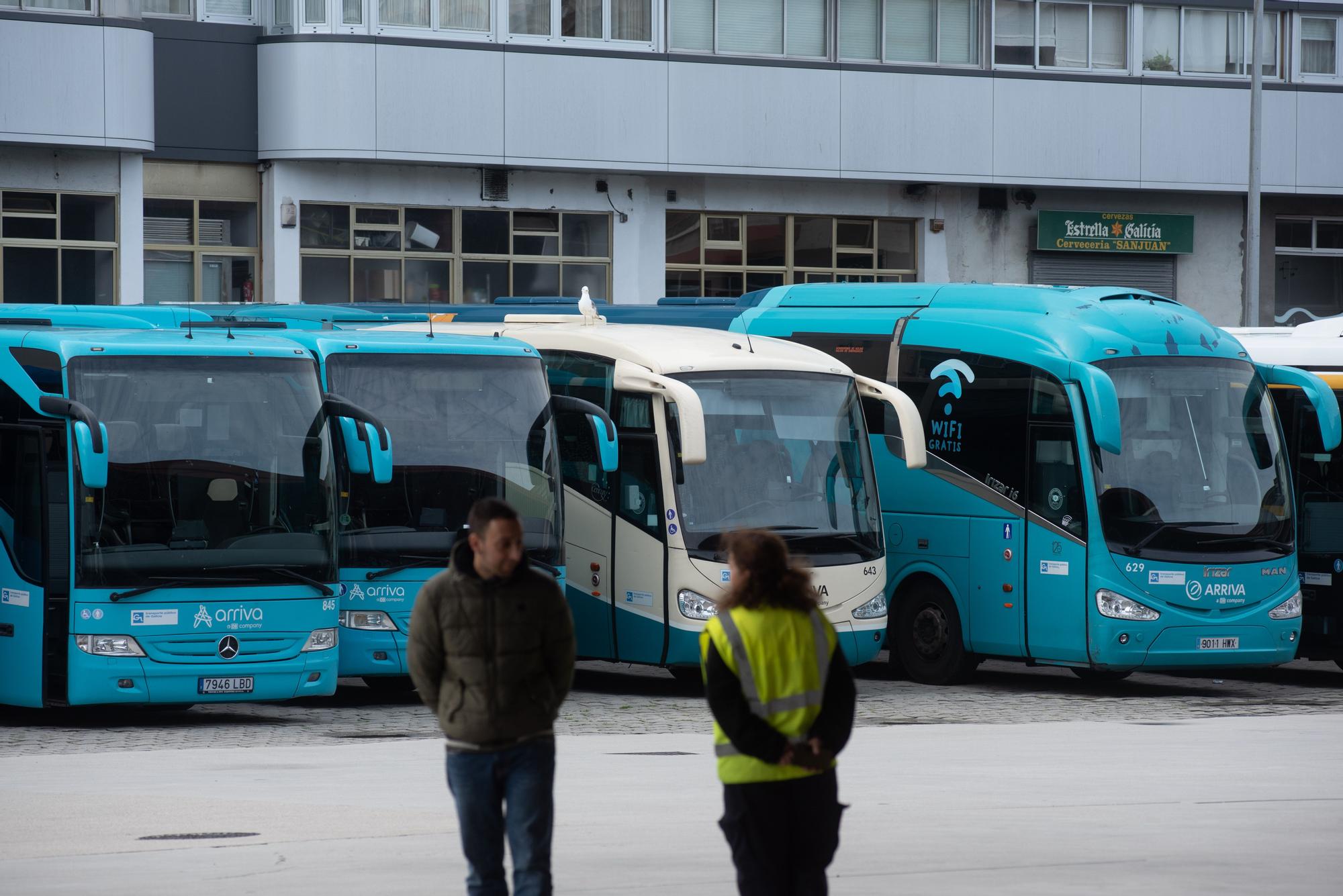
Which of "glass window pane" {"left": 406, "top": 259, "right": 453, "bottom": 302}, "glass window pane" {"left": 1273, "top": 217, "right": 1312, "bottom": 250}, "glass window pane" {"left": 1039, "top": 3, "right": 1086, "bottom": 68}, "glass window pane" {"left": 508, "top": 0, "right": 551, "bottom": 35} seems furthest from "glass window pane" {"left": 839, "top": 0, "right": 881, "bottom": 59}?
"glass window pane" {"left": 1273, "top": 217, "right": 1312, "bottom": 250}

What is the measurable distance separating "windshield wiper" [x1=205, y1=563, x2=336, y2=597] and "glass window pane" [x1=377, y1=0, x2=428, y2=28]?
18.3m

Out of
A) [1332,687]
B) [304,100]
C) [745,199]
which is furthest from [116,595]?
[745,199]

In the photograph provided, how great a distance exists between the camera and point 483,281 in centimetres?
3375

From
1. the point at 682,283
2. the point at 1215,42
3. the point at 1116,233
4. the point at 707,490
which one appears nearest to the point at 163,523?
the point at 707,490

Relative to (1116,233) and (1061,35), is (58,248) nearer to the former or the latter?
(1061,35)

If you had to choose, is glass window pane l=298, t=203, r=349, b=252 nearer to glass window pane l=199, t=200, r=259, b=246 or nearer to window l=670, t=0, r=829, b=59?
glass window pane l=199, t=200, r=259, b=246

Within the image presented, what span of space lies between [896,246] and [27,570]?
77.5ft

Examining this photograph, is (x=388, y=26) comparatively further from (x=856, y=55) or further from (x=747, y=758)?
(x=747, y=758)

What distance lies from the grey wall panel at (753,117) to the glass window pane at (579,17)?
139 centimetres

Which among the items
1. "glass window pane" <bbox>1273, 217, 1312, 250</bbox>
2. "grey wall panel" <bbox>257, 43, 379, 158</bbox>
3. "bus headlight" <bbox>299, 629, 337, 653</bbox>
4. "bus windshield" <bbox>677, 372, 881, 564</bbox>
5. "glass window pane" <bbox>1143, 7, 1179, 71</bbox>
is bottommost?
"bus headlight" <bbox>299, 629, 337, 653</bbox>

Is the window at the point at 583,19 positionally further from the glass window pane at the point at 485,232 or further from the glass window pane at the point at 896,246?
the glass window pane at the point at 896,246

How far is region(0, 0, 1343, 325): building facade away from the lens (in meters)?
31.2

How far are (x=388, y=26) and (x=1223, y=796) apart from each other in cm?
2323

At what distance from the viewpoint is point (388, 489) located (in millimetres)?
16312
